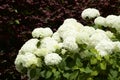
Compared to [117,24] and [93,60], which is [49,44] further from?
[117,24]

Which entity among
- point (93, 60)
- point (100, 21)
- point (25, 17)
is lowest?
point (25, 17)

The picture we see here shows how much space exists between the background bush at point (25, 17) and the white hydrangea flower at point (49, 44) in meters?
1.60

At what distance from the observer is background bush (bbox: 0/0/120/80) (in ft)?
19.5

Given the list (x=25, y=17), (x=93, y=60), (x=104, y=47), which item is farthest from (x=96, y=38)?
(x=25, y=17)

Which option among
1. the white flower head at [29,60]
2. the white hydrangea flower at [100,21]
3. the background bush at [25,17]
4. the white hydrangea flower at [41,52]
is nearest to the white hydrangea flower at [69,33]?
the white hydrangea flower at [41,52]

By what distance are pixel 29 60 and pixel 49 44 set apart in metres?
0.26

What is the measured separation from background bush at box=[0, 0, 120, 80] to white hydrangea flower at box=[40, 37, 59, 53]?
1599 mm

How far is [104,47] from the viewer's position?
392 cm

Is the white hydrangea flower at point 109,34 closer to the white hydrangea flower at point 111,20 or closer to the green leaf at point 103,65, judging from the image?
the white hydrangea flower at point 111,20

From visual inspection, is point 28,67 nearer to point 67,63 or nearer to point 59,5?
point 67,63

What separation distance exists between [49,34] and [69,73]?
58 centimetres

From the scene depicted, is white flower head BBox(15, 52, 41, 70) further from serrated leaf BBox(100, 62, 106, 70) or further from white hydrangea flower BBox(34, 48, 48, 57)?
serrated leaf BBox(100, 62, 106, 70)

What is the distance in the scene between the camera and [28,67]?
4.05 metres

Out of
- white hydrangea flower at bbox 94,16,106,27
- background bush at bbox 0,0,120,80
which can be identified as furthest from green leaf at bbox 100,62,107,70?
background bush at bbox 0,0,120,80
